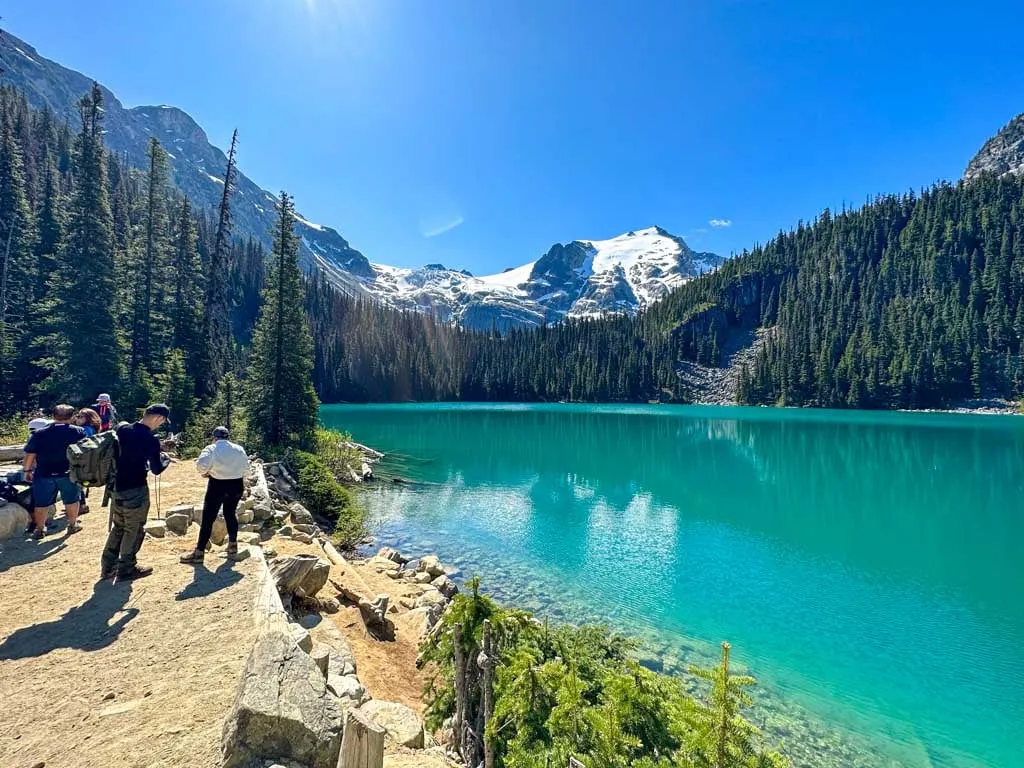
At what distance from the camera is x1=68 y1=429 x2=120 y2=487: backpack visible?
7214mm

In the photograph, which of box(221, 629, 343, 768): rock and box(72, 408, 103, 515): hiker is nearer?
box(221, 629, 343, 768): rock

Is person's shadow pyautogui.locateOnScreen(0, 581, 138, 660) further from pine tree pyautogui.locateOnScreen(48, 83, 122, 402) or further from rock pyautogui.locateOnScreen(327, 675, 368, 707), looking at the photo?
pine tree pyautogui.locateOnScreen(48, 83, 122, 402)

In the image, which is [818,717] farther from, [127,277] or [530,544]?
[127,277]

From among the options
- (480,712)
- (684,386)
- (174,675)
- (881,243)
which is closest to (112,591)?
(174,675)

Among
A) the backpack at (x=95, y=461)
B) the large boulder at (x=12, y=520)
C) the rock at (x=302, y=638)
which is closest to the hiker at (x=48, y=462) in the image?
the large boulder at (x=12, y=520)

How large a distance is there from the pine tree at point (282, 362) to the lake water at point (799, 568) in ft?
22.5

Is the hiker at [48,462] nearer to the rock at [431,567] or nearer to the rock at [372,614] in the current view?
the rock at [372,614]

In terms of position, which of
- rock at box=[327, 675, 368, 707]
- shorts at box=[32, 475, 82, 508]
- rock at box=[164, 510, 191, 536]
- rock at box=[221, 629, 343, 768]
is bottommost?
rock at box=[327, 675, 368, 707]

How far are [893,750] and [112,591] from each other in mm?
13484

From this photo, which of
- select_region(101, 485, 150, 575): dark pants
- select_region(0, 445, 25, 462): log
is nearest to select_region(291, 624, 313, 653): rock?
select_region(101, 485, 150, 575): dark pants

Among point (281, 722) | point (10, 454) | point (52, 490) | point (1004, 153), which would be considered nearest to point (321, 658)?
point (281, 722)

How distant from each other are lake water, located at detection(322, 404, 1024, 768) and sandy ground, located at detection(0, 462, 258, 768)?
30.6ft

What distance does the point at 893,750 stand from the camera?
8.31m

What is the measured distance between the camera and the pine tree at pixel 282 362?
27016 millimetres
